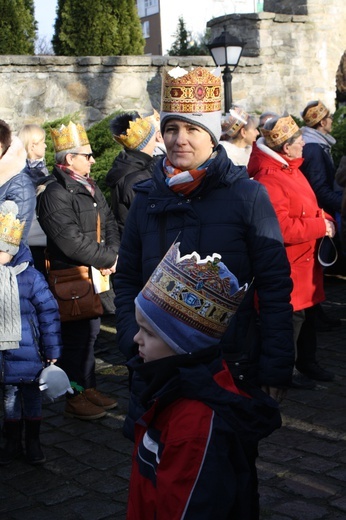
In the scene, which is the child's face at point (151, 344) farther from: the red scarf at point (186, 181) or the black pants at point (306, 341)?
the black pants at point (306, 341)

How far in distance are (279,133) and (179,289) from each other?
3.27 m

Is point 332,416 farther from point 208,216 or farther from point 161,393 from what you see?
point 161,393

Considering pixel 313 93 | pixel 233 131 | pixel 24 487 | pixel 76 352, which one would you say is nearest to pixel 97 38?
pixel 313 93

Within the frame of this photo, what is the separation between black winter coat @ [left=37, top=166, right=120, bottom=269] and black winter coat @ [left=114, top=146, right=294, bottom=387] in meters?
2.04

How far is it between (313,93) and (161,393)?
14.2 m

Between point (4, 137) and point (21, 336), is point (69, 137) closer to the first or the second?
point (4, 137)

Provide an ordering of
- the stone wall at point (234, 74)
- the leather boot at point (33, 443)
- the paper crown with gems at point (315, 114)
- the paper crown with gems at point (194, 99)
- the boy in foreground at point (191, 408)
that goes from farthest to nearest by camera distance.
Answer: the stone wall at point (234, 74) < the paper crown with gems at point (315, 114) < the leather boot at point (33, 443) < the paper crown with gems at point (194, 99) < the boy in foreground at point (191, 408)

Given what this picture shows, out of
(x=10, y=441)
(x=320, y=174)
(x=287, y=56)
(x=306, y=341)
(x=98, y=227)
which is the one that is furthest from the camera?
(x=287, y=56)

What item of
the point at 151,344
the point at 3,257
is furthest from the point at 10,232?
the point at 151,344

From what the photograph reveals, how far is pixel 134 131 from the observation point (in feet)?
19.1

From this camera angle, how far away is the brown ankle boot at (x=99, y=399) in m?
5.39

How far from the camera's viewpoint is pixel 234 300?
7.66 ft

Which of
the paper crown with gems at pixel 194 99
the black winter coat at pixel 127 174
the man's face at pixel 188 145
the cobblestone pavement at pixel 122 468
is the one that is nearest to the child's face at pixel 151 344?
the man's face at pixel 188 145

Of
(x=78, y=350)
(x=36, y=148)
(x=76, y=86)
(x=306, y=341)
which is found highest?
(x=76, y=86)
